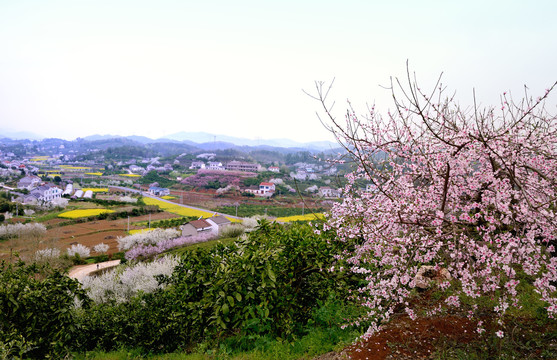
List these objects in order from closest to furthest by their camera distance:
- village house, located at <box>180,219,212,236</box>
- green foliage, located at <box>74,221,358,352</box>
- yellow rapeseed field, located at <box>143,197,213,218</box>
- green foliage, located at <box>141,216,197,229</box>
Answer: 1. green foliage, located at <box>74,221,358,352</box>
2. village house, located at <box>180,219,212,236</box>
3. green foliage, located at <box>141,216,197,229</box>
4. yellow rapeseed field, located at <box>143,197,213,218</box>

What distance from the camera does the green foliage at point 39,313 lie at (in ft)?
15.0

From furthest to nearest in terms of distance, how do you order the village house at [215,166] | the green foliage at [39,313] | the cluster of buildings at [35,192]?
the village house at [215,166]
the cluster of buildings at [35,192]
the green foliage at [39,313]

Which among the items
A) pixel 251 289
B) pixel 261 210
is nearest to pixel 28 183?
pixel 261 210

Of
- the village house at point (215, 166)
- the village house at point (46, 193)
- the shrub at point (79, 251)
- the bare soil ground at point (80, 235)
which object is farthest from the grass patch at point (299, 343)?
the village house at point (215, 166)

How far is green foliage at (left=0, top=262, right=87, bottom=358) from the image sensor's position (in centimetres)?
459

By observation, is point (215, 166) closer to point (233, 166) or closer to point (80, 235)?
point (233, 166)

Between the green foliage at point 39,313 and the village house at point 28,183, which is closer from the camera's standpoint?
the green foliage at point 39,313

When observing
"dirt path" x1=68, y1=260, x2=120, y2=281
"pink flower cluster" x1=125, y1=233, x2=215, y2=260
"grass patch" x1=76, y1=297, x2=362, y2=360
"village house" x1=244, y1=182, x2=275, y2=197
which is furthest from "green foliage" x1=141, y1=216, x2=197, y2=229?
"grass patch" x1=76, y1=297, x2=362, y2=360

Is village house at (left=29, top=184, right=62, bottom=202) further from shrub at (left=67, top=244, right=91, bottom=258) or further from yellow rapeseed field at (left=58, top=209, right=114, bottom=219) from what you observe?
shrub at (left=67, top=244, right=91, bottom=258)

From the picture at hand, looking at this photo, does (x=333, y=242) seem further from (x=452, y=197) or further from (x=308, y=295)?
(x=452, y=197)

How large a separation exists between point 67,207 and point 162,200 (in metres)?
16.1

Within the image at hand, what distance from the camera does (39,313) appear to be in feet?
15.4

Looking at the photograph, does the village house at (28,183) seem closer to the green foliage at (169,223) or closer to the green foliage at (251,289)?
the green foliage at (169,223)

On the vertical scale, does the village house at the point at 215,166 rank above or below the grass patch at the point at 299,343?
below
